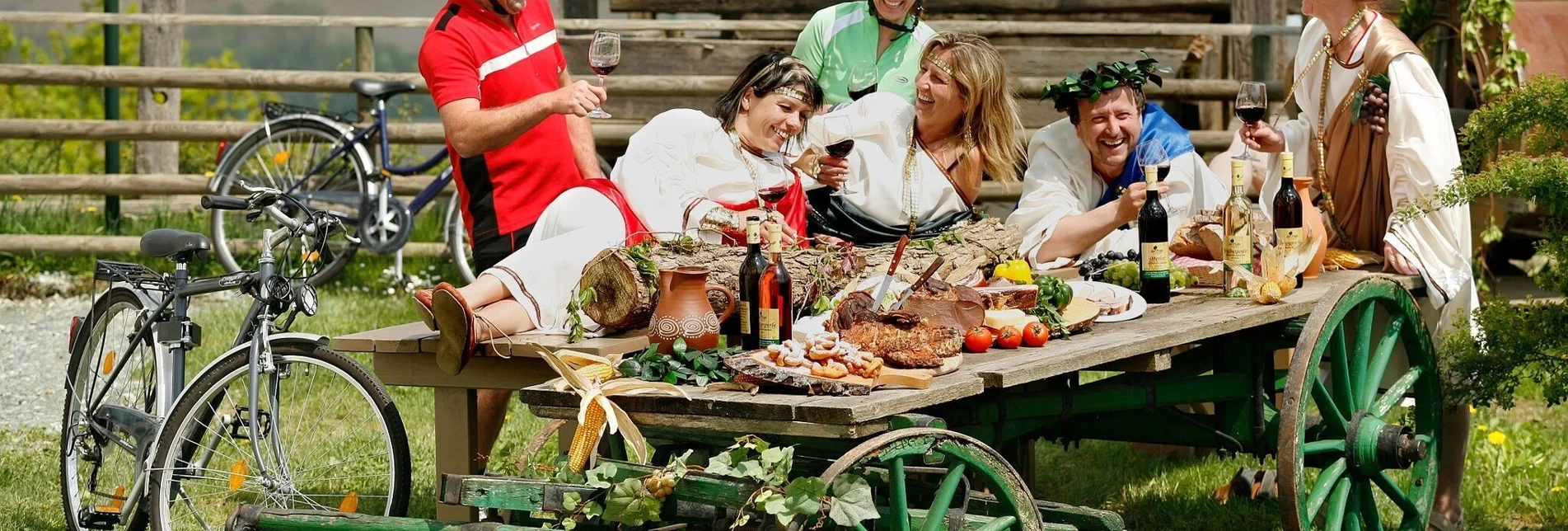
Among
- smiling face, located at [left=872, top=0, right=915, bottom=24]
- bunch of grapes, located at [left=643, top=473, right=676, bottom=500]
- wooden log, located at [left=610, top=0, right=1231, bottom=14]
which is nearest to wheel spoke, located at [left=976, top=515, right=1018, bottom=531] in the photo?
bunch of grapes, located at [left=643, top=473, right=676, bottom=500]

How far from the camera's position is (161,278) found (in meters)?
4.74

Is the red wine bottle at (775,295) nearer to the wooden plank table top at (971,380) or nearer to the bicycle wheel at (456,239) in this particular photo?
the wooden plank table top at (971,380)

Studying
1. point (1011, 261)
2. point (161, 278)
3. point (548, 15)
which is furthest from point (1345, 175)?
point (161, 278)

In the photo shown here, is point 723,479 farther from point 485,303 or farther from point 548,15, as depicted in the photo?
point 548,15

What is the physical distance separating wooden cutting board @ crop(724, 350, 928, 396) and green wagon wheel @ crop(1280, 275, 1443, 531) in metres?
1.16

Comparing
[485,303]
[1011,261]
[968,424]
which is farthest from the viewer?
[1011,261]

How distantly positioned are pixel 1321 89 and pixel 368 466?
10.2 ft

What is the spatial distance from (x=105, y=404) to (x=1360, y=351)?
3.41 metres

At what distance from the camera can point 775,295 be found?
3.82m

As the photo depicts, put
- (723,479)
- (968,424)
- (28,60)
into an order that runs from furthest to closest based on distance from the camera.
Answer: (28,60) → (968,424) → (723,479)

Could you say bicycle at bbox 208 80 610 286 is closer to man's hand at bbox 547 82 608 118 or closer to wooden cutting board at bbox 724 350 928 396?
man's hand at bbox 547 82 608 118

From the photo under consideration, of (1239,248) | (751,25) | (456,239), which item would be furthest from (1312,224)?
(456,239)

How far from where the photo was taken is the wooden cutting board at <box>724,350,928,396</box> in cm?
328

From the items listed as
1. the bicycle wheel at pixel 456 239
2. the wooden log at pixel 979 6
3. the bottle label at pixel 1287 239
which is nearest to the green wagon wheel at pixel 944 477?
the bottle label at pixel 1287 239
